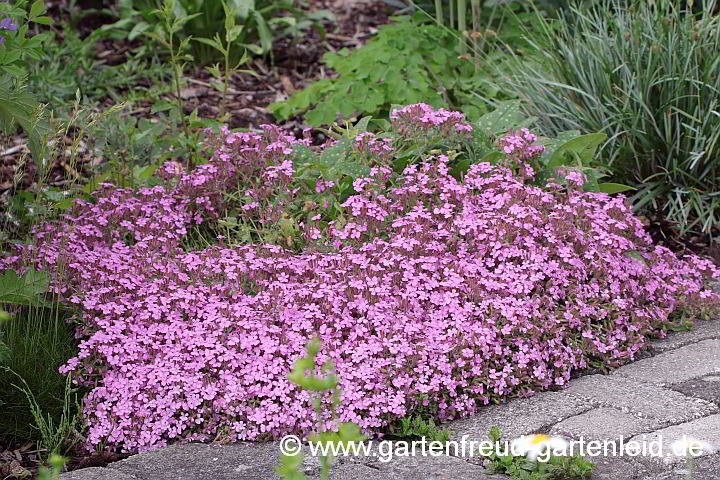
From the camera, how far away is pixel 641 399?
9.00 ft

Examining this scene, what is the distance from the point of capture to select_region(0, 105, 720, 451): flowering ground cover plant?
2.65 m

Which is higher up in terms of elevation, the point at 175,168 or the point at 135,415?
the point at 175,168

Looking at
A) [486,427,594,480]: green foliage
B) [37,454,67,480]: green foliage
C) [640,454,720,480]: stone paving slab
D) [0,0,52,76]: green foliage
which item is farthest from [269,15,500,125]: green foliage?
[37,454,67,480]: green foliage

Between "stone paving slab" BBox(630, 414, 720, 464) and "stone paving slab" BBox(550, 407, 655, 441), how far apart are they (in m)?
0.05

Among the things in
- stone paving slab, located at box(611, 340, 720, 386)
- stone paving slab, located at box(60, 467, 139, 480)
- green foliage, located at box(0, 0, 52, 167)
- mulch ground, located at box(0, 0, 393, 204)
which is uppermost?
green foliage, located at box(0, 0, 52, 167)

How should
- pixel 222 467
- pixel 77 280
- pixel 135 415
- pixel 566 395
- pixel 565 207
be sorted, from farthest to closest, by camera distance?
1. pixel 565 207
2. pixel 77 280
3. pixel 566 395
4. pixel 135 415
5. pixel 222 467

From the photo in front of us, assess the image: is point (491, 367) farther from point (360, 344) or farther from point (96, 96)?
point (96, 96)

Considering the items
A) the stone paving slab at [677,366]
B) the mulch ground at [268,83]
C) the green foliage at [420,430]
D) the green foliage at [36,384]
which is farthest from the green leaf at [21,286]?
the stone paving slab at [677,366]

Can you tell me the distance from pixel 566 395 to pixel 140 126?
2699 millimetres

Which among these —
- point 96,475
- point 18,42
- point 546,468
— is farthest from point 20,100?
point 546,468

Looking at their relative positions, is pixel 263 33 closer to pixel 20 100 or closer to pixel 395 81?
pixel 395 81

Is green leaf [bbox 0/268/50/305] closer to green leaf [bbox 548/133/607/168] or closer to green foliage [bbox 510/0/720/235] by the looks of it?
green leaf [bbox 548/133/607/168]

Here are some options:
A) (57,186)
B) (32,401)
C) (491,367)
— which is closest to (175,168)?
(57,186)

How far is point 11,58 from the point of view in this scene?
2.71 meters
